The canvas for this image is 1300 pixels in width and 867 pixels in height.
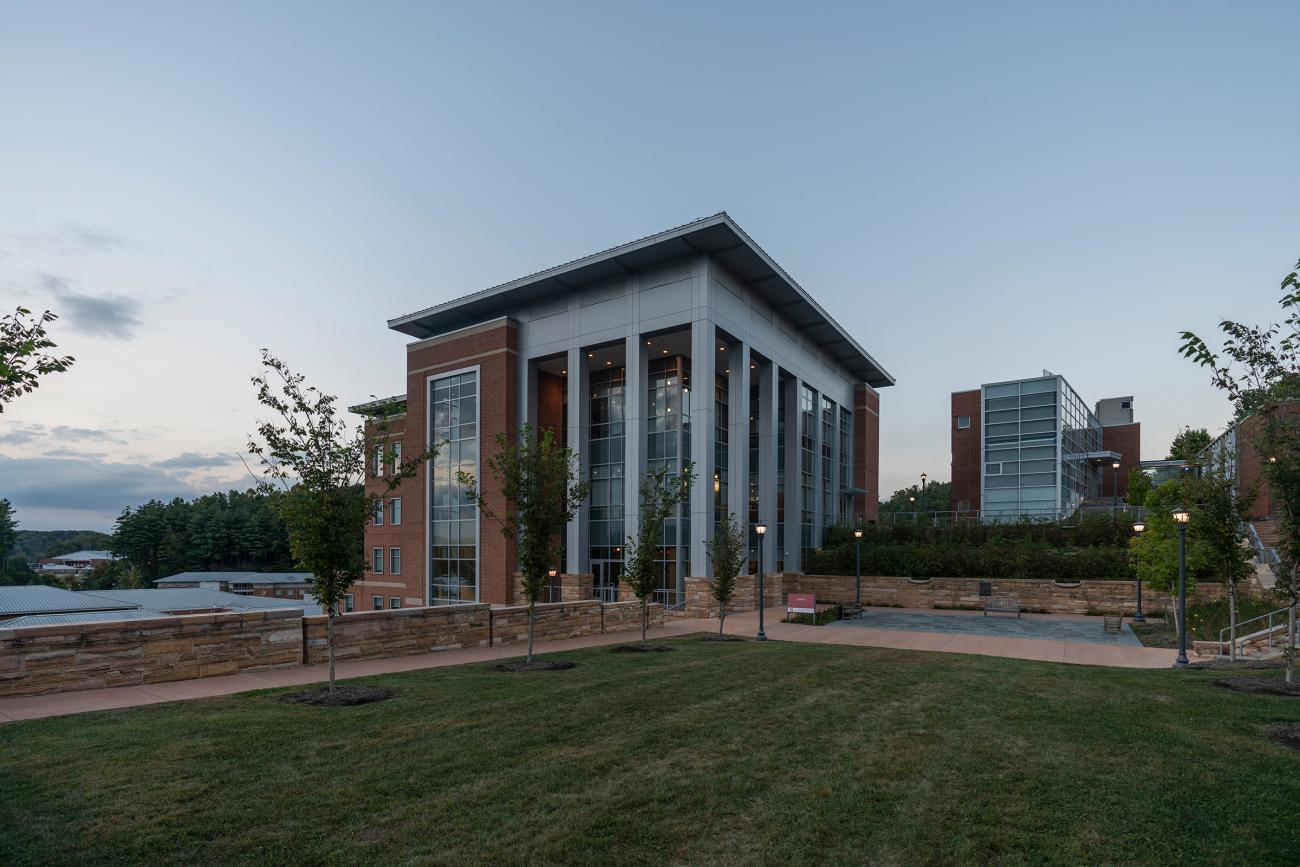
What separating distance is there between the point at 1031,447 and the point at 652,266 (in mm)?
35122

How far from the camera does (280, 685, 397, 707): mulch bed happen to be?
384 inches

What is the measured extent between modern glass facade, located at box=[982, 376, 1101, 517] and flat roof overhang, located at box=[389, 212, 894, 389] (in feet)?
53.9

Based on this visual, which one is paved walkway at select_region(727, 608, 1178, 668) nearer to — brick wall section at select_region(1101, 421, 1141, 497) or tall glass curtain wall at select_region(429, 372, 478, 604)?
tall glass curtain wall at select_region(429, 372, 478, 604)

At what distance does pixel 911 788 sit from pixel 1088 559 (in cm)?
2744

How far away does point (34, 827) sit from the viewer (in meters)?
→ 5.19

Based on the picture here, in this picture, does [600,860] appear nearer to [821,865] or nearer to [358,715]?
[821,865]

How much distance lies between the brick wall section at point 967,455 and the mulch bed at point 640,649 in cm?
4491

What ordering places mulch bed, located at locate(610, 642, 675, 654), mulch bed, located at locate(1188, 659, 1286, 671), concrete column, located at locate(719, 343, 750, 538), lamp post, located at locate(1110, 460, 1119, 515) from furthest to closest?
1. lamp post, located at locate(1110, 460, 1119, 515)
2. concrete column, located at locate(719, 343, 750, 538)
3. mulch bed, located at locate(610, 642, 675, 654)
4. mulch bed, located at locate(1188, 659, 1286, 671)

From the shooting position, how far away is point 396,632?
14656 millimetres

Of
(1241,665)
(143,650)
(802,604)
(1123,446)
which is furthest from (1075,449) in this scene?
(143,650)

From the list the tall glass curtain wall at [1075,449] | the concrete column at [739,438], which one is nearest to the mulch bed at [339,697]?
the concrete column at [739,438]

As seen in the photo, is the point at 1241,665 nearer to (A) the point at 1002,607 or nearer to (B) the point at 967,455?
(A) the point at 1002,607

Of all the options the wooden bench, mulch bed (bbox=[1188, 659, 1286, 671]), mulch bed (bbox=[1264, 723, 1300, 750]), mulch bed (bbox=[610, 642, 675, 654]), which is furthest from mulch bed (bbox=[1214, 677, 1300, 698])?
the wooden bench

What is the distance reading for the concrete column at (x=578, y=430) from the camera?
33.1 metres
